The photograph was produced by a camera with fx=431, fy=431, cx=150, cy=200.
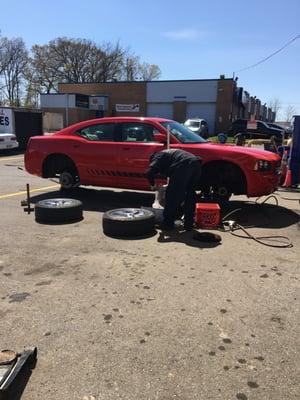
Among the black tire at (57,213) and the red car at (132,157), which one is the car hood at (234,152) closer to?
the red car at (132,157)

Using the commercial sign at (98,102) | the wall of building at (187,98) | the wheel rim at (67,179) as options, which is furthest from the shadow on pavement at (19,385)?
the commercial sign at (98,102)

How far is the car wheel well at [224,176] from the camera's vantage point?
768cm

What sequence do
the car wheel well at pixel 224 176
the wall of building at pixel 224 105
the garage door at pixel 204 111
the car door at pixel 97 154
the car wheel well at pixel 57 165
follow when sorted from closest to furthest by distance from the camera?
the car wheel well at pixel 224 176, the car door at pixel 97 154, the car wheel well at pixel 57 165, the wall of building at pixel 224 105, the garage door at pixel 204 111

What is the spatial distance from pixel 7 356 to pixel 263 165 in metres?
5.61

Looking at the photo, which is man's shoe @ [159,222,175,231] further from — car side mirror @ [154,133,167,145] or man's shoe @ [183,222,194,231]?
car side mirror @ [154,133,167,145]

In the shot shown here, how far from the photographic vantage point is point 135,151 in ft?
26.4

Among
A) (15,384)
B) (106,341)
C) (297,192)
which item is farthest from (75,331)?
(297,192)

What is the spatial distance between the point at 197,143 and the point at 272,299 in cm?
451

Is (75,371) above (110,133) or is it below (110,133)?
below

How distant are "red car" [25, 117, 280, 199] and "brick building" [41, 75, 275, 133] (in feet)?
125

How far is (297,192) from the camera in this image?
10.7 meters

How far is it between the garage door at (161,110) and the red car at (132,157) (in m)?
39.7

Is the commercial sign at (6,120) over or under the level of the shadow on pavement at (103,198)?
over

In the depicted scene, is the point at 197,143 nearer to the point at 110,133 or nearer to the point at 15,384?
the point at 110,133
